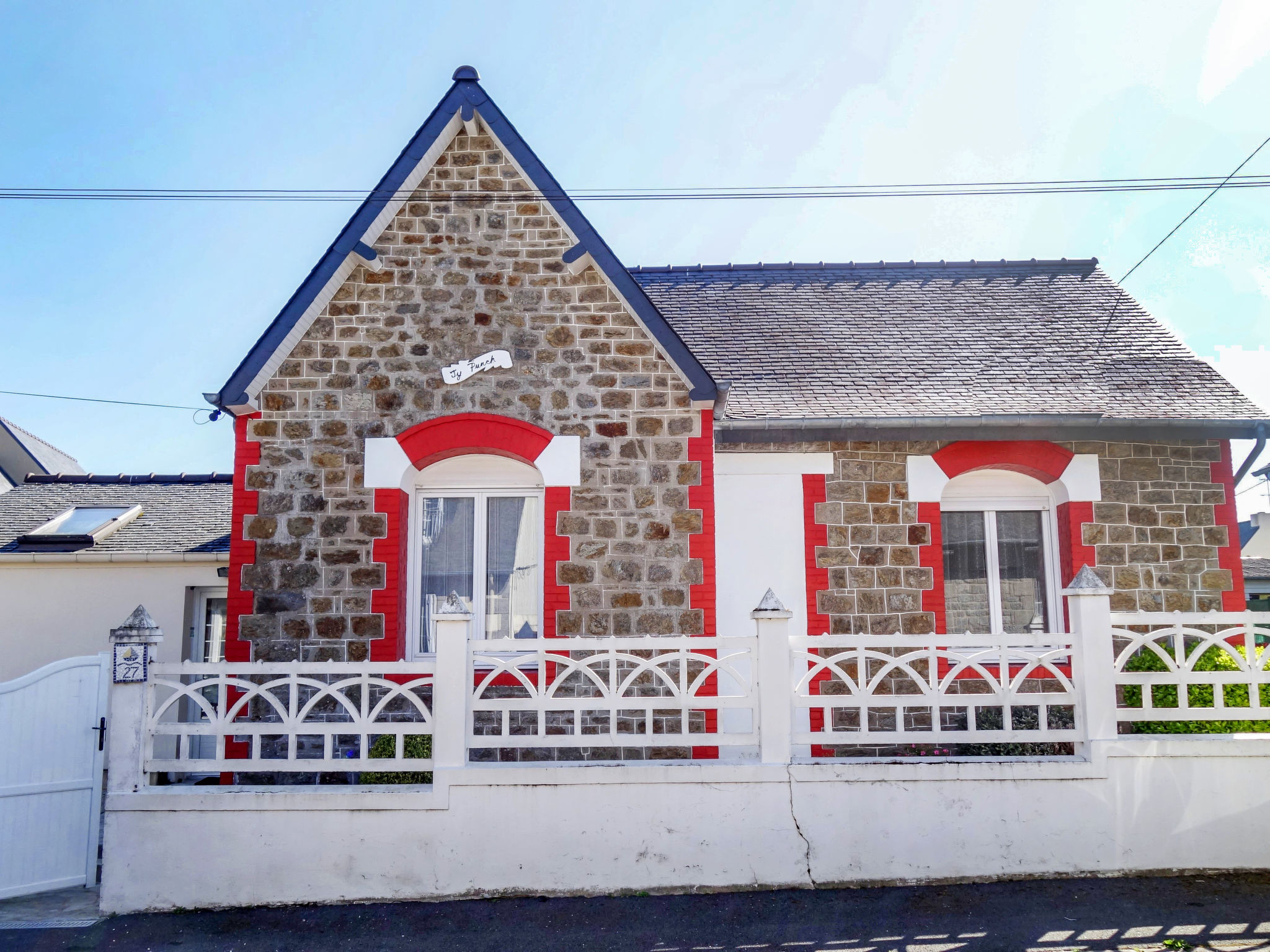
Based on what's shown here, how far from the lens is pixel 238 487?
7715 mm

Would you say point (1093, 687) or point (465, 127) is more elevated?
point (465, 127)

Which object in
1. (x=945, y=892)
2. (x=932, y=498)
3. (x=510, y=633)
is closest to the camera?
(x=945, y=892)

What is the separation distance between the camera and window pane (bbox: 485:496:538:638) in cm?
807

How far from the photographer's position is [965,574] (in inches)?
354

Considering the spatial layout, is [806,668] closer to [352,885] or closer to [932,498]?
[932,498]

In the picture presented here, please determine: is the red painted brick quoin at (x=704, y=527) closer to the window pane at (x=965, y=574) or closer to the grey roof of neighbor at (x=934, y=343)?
the grey roof of neighbor at (x=934, y=343)

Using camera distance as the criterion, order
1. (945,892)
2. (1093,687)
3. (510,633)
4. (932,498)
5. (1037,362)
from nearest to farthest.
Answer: (945,892)
(1093,687)
(510,633)
(932,498)
(1037,362)

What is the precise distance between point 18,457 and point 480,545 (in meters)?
13.5

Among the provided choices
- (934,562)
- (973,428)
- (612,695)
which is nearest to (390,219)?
(612,695)

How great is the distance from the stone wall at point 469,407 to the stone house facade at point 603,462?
19 mm

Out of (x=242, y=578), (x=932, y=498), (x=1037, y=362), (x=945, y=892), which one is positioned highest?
(x=1037, y=362)

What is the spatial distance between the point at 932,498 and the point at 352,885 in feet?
19.6

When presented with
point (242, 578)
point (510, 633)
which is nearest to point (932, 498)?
point (510, 633)

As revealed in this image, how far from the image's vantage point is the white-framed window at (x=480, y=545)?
26.5ft
